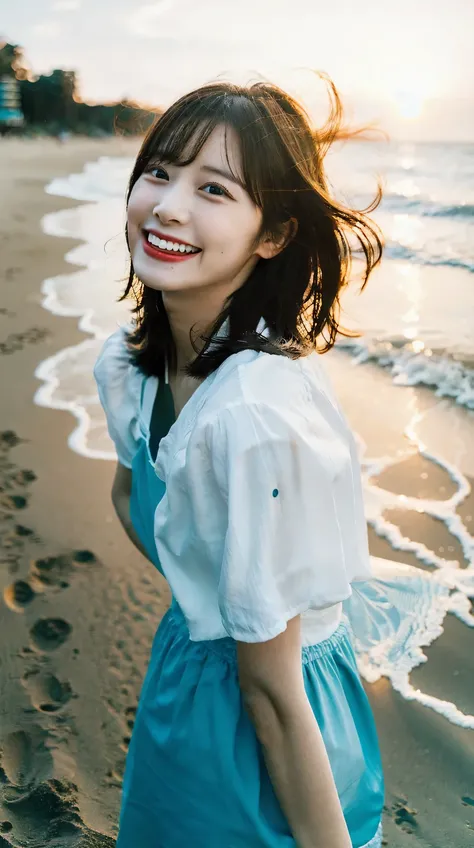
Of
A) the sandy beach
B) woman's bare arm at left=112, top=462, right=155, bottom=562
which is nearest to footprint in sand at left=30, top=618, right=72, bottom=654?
the sandy beach

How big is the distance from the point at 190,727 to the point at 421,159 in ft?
73.2

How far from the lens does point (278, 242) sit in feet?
5.02

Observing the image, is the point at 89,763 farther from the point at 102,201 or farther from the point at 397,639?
the point at 102,201

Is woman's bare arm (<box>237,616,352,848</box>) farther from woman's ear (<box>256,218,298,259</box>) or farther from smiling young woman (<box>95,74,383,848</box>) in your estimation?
woman's ear (<box>256,218,298,259</box>)

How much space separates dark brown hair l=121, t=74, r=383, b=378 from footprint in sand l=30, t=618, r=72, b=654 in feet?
5.35

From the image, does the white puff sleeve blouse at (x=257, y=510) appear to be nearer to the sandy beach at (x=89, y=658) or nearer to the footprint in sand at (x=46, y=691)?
the sandy beach at (x=89, y=658)

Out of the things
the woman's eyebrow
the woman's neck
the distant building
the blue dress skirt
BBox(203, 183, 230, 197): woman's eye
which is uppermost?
the woman's eyebrow

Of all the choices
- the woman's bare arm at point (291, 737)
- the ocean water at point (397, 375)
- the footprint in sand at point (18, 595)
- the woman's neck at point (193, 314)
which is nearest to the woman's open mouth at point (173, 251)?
the woman's neck at point (193, 314)

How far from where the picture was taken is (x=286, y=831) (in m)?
1.36

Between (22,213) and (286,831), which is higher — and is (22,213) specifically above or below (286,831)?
below

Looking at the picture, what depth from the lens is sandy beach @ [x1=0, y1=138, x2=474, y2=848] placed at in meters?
2.22

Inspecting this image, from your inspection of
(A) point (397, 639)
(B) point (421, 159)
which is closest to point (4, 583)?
(A) point (397, 639)

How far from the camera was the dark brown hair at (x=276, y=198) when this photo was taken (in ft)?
4.67

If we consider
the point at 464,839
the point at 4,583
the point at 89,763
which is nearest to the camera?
the point at 464,839
